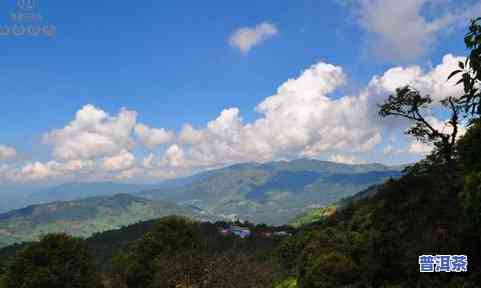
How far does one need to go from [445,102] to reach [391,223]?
12.1 m

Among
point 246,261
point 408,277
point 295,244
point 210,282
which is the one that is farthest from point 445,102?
point 295,244

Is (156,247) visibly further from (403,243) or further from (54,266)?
(403,243)

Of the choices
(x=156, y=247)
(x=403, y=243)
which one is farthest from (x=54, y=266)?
(x=403, y=243)

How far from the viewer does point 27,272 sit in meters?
58.4

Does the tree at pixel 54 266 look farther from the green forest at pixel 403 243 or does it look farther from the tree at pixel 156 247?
the tree at pixel 156 247

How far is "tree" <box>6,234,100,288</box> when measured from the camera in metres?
57.9

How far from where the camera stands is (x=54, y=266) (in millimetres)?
59875

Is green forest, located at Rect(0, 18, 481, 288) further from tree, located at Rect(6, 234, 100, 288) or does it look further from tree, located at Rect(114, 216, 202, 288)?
tree, located at Rect(114, 216, 202, 288)

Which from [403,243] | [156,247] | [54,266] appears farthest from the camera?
[156,247]

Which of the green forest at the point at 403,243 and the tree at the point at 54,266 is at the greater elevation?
the green forest at the point at 403,243

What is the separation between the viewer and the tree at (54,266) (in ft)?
190

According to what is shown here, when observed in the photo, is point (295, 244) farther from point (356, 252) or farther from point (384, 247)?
point (384, 247)

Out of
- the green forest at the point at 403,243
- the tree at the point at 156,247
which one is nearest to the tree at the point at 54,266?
the green forest at the point at 403,243

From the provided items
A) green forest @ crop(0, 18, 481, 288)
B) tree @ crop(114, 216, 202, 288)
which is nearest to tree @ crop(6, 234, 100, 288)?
green forest @ crop(0, 18, 481, 288)
